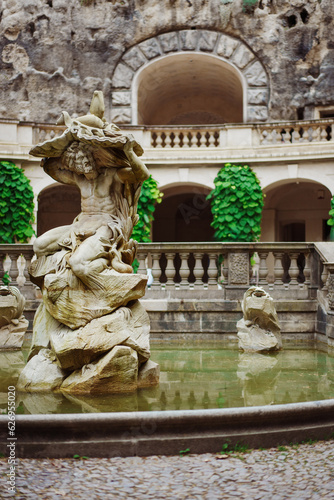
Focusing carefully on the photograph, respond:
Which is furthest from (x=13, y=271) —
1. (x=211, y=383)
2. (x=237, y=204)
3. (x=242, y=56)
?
(x=242, y=56)

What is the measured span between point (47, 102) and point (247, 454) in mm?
17362

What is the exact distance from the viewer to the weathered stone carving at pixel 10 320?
301 inches

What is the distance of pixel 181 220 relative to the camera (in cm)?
2372

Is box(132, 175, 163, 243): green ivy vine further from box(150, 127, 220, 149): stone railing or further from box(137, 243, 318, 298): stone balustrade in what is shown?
box(137, 243, 318, 298): stone balustrade

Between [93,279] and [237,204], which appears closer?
[93,279]

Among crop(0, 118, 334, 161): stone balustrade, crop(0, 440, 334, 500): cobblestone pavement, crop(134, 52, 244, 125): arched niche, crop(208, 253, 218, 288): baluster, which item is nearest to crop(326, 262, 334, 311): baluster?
crop(208, 253, 218, 288): baluster

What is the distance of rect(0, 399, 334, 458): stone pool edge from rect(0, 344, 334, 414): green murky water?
455 mm

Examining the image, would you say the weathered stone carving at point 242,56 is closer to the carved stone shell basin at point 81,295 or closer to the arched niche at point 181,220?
the arched niche at point 181,220

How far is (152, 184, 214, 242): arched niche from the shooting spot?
23391 mm

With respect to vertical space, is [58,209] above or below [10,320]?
above

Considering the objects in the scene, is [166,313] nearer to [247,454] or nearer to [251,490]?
[247,454]

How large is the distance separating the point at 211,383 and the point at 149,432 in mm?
1741

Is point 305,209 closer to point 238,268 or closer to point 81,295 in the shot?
point 238,268

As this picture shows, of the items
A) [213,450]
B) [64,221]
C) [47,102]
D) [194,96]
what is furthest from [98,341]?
[194,96]
